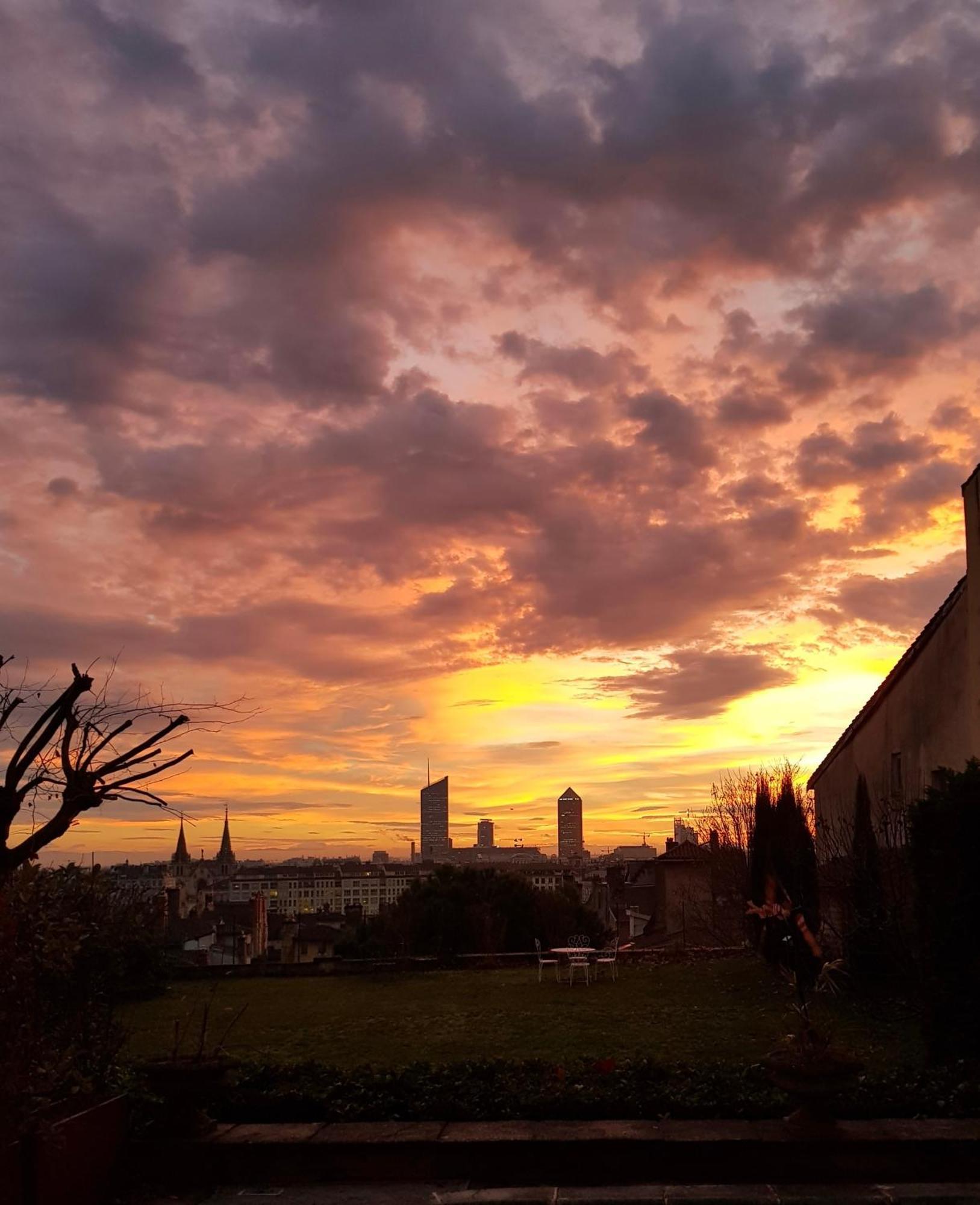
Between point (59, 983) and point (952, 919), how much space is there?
323 inches

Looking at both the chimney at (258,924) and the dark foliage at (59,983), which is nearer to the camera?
the dark foliage at (59,983)

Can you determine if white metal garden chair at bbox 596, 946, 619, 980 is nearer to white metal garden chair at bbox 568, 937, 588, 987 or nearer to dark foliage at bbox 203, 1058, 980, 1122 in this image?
white metal garden chair at bbox 568, 937, 588, 987

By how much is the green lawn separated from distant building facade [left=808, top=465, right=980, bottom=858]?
11.0 ft

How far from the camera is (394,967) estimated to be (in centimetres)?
2033

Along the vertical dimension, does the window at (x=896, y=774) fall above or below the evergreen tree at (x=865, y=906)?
above

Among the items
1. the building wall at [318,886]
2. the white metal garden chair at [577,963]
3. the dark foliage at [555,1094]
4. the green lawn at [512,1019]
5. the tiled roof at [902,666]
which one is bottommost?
the building wall at [318,886]

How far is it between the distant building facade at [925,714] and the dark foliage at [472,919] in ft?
35.8

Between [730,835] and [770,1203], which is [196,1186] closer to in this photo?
[770,1203]

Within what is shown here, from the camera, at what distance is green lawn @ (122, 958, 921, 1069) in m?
11.1

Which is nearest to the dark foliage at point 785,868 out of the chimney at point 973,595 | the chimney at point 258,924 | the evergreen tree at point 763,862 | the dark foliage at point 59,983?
the evergreen tree at point 763,862

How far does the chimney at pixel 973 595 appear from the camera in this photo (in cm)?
1460

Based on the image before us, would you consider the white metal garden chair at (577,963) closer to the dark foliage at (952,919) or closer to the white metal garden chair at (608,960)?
the white metal garden chair at (608,960)

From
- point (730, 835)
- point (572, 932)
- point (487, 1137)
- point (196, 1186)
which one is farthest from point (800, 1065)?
point (572, 932)

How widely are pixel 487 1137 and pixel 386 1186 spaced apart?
69 cm
